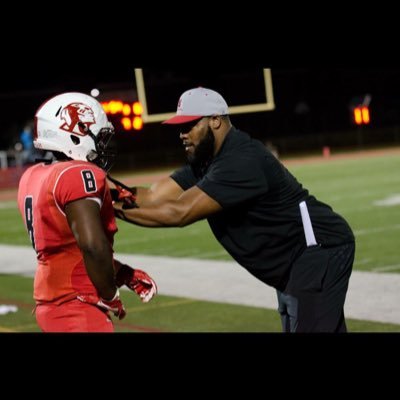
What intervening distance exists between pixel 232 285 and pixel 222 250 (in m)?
2.37

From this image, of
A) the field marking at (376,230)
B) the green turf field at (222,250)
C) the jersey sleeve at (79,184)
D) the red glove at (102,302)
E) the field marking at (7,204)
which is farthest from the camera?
the field marking at (7,204)

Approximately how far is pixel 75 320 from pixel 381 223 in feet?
30.7

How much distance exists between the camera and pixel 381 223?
41.3 feet

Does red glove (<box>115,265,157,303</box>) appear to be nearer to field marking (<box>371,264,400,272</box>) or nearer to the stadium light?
field marking (<box>371,264,400,272</box>)

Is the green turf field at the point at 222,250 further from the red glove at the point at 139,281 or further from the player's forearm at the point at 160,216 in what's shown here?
the red glove at the point at 139,281

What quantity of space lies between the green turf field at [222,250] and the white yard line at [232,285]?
0.71ft

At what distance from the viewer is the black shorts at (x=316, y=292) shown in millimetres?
4477

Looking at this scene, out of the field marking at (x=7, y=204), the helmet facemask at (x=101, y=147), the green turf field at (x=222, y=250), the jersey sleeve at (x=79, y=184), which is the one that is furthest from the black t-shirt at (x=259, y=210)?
the field marking at (x=7, y=204)

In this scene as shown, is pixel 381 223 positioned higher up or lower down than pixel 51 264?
lower down

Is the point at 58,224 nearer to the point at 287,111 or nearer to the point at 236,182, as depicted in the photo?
the point at 236,182

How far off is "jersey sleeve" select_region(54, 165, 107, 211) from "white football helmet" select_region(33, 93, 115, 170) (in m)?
0.17

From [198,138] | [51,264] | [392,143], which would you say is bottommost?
[392,143]
